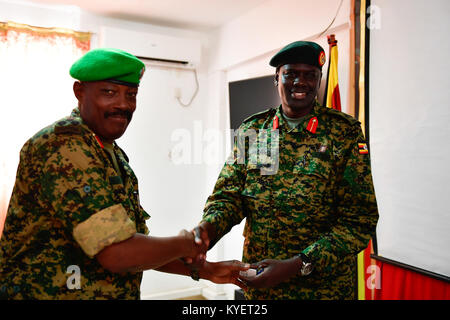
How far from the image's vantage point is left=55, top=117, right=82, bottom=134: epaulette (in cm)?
116

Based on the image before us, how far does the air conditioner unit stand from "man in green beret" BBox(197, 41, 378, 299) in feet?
8.09

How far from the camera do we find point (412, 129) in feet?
7.12

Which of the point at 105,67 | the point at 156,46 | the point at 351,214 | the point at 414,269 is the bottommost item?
the point at 414,269

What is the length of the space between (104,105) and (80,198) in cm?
34

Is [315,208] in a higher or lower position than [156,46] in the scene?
lower

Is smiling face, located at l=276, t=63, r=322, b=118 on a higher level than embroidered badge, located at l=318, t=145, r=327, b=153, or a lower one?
higher

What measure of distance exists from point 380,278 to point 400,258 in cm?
19

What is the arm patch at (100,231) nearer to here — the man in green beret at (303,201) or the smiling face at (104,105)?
the smiling face at (104,105)

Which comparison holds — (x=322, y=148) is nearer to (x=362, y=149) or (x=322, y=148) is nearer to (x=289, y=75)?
(x=362, y=149)

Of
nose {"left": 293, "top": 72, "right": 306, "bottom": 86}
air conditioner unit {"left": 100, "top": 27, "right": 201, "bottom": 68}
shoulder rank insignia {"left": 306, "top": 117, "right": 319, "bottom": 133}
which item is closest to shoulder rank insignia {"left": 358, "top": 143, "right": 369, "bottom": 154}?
shoulder rank insignia {"left": 306, "top": 117, "right": 319, "bottom": 133}

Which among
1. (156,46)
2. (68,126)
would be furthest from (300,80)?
(156,46)

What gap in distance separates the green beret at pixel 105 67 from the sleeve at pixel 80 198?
9.2 inches

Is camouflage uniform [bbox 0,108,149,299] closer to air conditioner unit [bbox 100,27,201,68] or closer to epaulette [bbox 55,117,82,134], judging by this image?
epaulette [bbox 55,117,82,134]
